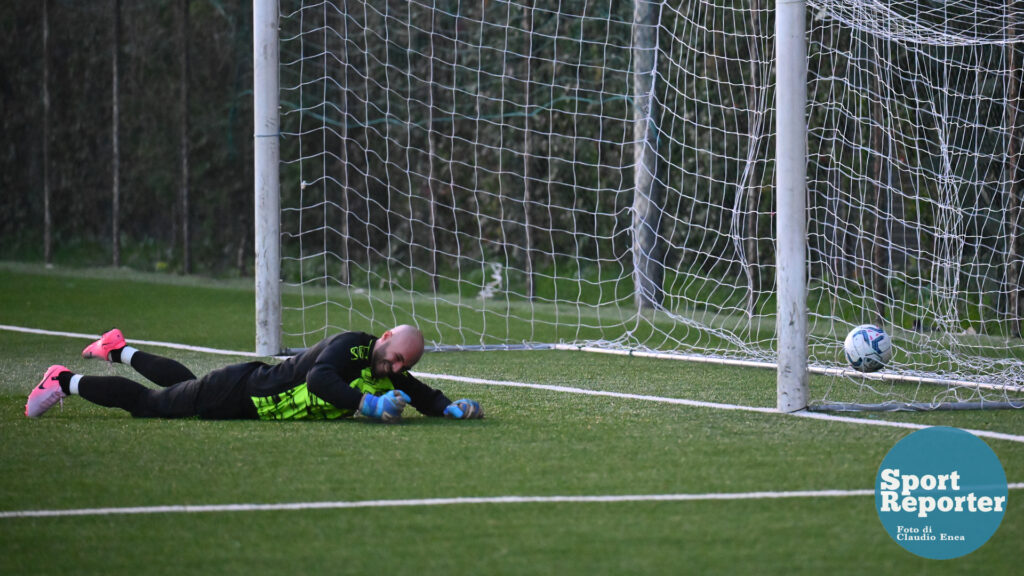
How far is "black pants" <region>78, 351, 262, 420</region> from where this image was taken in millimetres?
5695

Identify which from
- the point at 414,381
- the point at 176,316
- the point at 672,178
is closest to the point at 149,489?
the point at 414,381

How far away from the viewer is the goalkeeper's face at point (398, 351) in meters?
5.40

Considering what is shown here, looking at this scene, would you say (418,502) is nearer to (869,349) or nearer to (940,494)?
(940,494)

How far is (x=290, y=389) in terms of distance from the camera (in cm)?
570

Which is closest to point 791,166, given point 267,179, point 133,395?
point 133,395

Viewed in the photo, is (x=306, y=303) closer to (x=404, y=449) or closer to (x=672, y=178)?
(x=672, y=178)

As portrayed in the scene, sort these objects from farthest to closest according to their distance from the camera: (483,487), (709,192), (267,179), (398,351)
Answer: (709,192), (267,179), (398,351), (483,487)

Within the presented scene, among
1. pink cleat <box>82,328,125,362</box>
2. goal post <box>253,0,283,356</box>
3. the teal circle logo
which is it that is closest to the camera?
the teal circle logo

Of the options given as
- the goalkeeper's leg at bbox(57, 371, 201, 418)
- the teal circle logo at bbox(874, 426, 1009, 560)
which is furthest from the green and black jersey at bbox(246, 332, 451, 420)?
the teal circle logo at bbox(874, 426, 1009, 560)

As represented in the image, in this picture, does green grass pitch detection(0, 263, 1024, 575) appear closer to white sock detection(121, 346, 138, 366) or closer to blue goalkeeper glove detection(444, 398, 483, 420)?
blue goalkeeper glove detection(444, 398, 483, 420)

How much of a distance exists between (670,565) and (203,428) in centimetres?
280

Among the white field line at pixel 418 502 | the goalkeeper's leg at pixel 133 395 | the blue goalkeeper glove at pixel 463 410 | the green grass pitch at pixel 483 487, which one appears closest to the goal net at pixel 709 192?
the green grass pitch at pixel 483 487

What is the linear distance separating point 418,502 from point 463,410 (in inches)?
68.2

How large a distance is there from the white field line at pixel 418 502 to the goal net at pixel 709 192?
2694 mm
